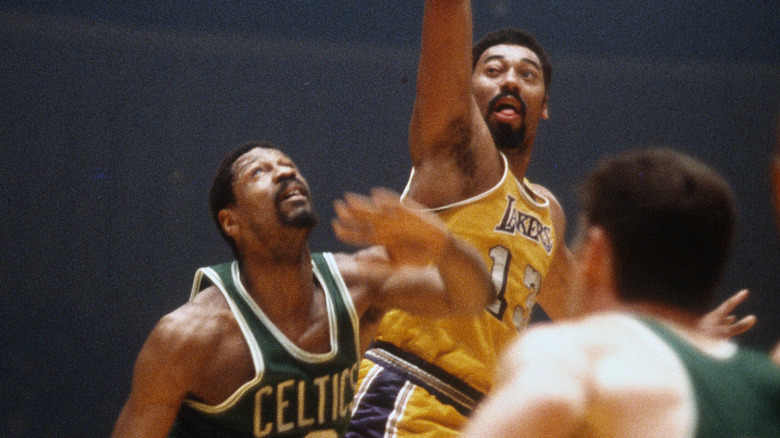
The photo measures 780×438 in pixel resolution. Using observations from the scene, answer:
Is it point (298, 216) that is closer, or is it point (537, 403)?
point (537, 403)

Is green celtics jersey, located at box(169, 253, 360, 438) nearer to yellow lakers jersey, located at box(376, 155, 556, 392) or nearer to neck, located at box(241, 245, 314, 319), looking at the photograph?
neck, located at box(241, 245, 314, 319)

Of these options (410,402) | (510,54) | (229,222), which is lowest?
(410,402)

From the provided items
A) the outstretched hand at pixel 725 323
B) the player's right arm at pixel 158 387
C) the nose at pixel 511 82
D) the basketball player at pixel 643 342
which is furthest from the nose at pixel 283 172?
the basketball player at pixel 643 342

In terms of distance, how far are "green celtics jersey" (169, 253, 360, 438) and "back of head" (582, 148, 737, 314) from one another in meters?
1.55

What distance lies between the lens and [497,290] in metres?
2.71

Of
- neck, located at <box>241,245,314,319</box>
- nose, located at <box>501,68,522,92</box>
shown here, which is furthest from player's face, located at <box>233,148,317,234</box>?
nose, located at <box>501,68,522,92</box>

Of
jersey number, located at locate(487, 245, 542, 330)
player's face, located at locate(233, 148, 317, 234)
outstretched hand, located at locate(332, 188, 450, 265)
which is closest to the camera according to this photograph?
outstretched hand, located at locate(332, 188, 450, 265)

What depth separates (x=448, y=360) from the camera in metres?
2.60

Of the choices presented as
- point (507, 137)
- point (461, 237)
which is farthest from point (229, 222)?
point (507, 137)

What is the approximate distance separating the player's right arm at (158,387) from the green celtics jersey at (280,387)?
0.08 meters

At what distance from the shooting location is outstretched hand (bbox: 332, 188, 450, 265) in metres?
1.85

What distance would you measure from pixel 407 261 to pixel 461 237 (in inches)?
14.0

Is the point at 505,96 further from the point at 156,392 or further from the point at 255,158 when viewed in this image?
the point at 156,392

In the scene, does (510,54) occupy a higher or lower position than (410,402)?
higher
